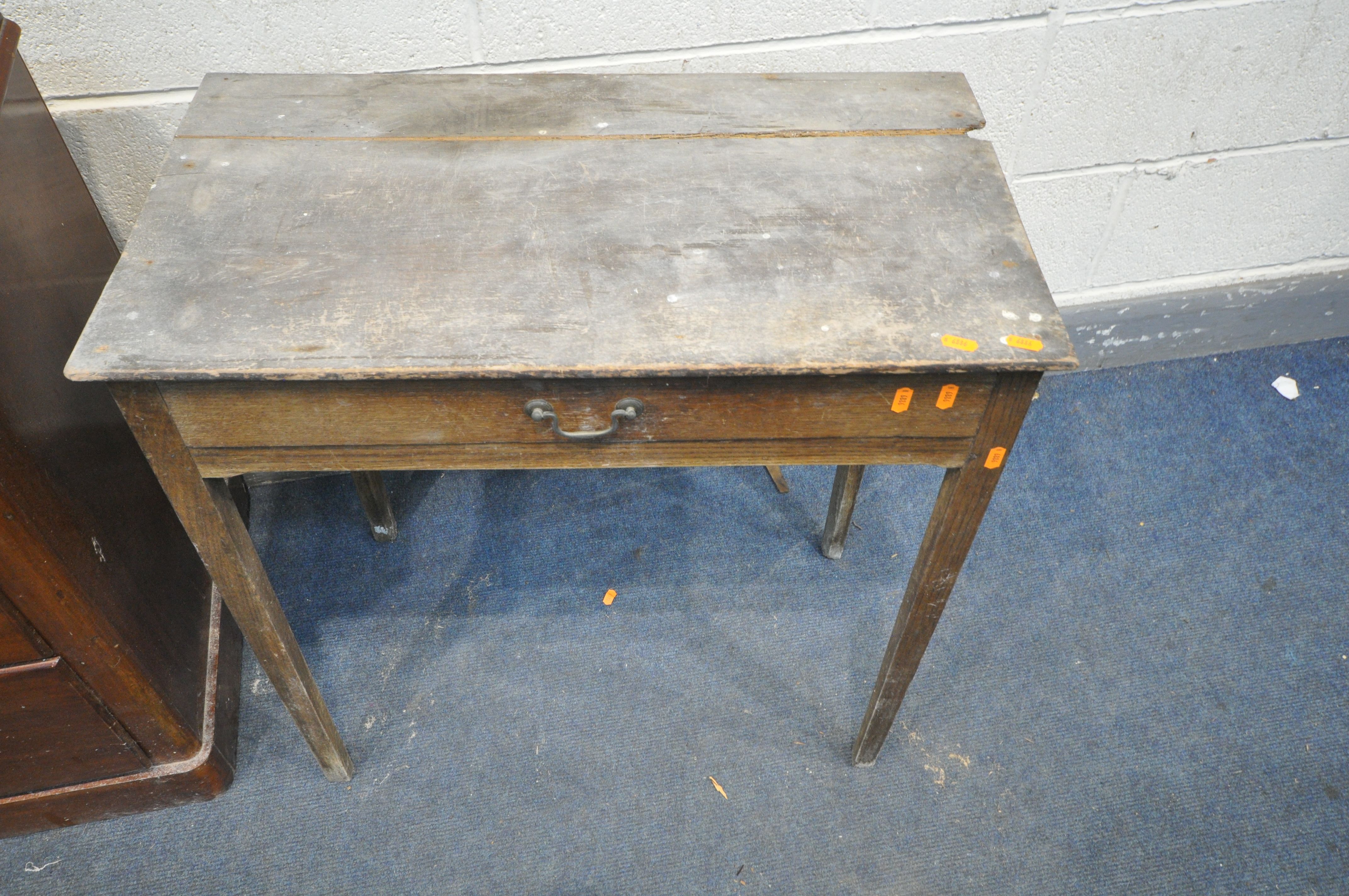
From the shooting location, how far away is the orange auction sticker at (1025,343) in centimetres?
78

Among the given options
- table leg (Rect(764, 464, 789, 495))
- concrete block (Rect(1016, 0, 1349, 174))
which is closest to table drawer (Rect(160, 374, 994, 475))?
table leg (Rect(764, 464, 789, 495))

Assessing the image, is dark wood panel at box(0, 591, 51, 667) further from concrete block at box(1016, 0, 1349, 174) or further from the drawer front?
concrete block at box(1016, 0, 1349, 174)

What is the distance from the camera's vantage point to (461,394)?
2.66 ft

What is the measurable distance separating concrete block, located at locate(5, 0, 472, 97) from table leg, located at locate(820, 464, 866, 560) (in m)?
0.86

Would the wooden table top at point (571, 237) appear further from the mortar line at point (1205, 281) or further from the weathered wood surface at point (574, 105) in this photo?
the mortar line at point (1205, 281)

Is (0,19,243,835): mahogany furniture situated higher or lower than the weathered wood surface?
lower

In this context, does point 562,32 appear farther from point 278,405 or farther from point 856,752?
point 856,752

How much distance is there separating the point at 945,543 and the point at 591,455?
16.0 inches

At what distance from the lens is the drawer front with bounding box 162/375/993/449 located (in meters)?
0.80

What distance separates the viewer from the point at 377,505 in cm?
153

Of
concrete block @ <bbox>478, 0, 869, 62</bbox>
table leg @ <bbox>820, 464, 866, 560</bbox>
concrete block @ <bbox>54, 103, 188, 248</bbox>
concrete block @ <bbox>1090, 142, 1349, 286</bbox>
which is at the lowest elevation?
table leg @ <bbox>820, 464, 866, 560</bbox>

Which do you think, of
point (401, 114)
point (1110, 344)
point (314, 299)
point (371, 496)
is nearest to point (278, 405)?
point (314, 299)

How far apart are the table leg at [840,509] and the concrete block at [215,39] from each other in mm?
861

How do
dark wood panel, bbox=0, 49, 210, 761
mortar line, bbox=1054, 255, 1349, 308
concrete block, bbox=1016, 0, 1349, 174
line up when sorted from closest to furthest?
dark wood panel, bbox=0, 49, 210, 761 → concrete block, bbox=1016, 0, 1349, 174 → mortar line, bbox=1054, 255, 1349, 308
